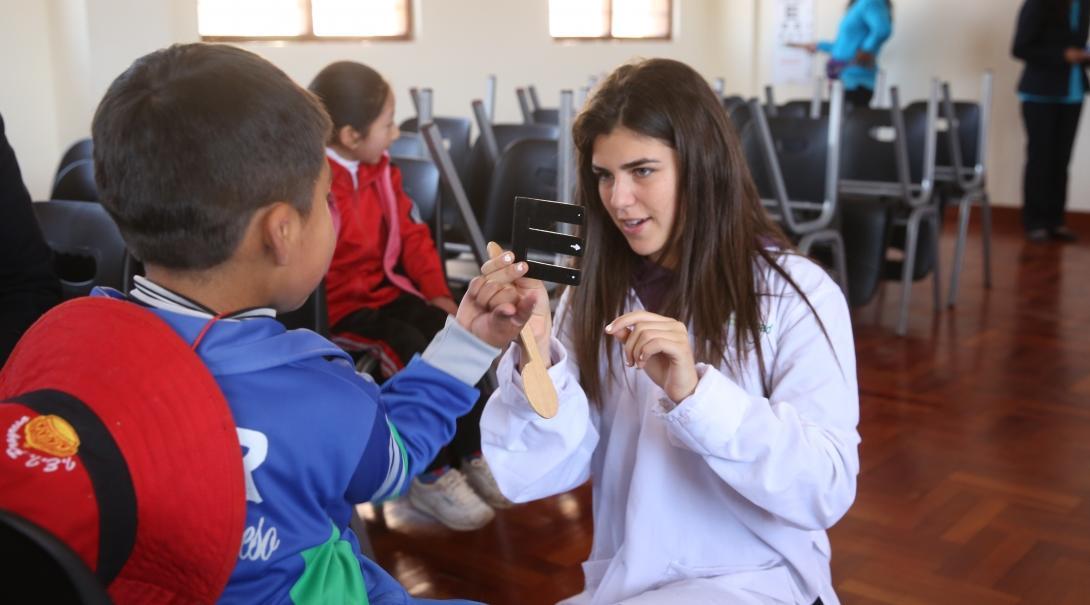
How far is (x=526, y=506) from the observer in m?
2.57

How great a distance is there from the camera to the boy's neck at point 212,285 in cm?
87

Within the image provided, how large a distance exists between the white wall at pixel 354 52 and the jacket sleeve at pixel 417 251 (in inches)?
94.8

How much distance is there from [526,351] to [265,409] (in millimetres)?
334

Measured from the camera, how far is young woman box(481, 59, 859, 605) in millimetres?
1209

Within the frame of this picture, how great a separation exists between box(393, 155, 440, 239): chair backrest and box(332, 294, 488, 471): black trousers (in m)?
0.31

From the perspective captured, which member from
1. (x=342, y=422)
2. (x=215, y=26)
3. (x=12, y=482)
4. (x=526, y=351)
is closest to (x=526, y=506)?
(x=526, y=351)

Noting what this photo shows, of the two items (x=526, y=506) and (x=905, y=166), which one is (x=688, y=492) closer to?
(x=526, y=506)

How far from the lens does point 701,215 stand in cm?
136

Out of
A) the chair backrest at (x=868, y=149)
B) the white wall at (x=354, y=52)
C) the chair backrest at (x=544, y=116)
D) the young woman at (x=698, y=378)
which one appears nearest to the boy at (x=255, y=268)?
the young woman at (x=698, y=378)

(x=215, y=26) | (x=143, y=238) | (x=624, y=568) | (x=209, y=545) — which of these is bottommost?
(x=624, y=568)

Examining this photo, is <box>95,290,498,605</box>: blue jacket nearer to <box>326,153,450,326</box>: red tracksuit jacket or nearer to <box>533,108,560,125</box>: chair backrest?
<box>326,153,450,326</box>: red tracksuit jacket

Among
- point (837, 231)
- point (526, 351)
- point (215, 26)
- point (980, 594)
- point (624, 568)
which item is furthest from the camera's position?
point (215, 26)

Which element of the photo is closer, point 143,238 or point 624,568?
point 143,238

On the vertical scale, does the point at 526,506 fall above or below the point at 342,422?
below
